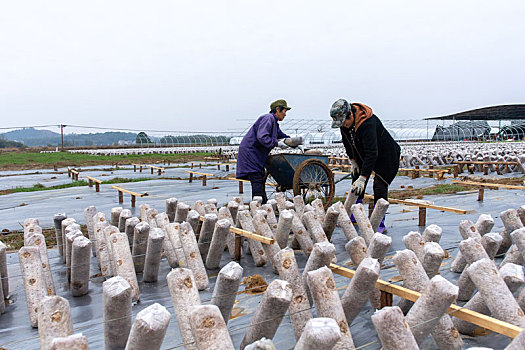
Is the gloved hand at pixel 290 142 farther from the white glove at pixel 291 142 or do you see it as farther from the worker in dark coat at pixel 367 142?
the worker in dark coat at pixel 367 142

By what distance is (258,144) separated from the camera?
6195 mm

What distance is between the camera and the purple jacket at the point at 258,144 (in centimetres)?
592

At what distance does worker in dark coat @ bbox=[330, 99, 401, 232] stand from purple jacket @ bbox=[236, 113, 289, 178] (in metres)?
1.06

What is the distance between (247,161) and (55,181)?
9014 mm

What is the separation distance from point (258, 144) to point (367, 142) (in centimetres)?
180

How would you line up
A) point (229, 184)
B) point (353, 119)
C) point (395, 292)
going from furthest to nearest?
point (229, 184), point (353, 119), point (395, 292)

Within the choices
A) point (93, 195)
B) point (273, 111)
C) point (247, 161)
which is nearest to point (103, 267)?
point (247, 161)

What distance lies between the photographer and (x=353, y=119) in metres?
5.10

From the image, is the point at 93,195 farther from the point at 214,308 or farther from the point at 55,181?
the point at 214,308

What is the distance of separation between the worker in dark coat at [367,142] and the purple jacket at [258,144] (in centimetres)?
106

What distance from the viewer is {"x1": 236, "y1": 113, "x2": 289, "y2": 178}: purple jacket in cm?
592

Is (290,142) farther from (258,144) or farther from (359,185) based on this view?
(359,185)

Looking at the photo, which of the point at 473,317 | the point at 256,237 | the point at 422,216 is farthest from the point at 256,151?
the point at 473,317

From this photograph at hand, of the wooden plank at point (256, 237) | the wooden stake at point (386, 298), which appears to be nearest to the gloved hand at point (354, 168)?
the wooden plank at point (256, 237)
